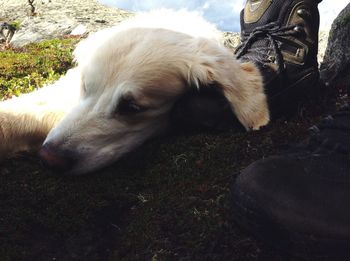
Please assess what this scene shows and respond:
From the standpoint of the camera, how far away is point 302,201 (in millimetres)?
2365

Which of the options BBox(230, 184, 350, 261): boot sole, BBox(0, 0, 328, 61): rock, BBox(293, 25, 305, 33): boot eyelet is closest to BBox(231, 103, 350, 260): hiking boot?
BBox(230, 184, 350, 261): boot sole

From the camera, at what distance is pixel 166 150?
12.2ft

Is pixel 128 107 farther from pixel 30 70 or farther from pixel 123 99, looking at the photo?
pixel 30 70

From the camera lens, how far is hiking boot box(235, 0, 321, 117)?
13.6 ft

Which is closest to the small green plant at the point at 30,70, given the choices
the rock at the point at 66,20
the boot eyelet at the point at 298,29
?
the boot eyelet at the point at 298,29

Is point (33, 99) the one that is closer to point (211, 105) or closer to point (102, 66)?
point (102, 66)

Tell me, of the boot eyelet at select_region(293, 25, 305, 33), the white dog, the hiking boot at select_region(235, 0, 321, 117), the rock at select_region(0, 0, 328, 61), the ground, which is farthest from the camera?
the rock at select_region(0, 0, 328, 61)

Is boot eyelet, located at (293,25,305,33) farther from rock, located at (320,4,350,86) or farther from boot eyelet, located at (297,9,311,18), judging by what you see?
rock, located at (320,4,350,86)

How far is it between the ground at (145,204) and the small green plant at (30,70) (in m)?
3.20

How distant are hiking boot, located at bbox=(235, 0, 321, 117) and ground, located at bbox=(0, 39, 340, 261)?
0.35 m

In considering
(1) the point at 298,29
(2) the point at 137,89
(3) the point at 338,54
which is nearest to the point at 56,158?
(2) the point at 137,89

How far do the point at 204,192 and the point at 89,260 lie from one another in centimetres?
82

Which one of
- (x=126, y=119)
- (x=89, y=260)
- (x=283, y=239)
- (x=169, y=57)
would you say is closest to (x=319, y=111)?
(x=169, y=57)

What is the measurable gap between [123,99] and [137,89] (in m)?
0.13
